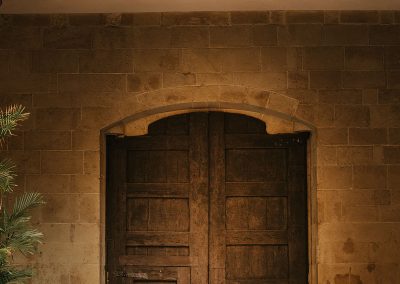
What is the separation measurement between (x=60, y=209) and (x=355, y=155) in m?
2.32

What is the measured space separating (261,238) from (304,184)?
55 cm

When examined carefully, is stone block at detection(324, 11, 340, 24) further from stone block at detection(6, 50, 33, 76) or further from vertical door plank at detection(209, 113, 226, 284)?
stone block at detection(6, 50, 33, 76)

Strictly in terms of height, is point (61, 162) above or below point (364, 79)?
below

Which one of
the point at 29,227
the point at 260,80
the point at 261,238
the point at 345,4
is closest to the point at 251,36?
the point at 260,80

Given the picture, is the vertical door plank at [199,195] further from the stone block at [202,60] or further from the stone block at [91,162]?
the stone block at [91,162]

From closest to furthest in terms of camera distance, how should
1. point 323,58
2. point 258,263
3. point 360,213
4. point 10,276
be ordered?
point 10,276, point 360,213, point 323,58, point 258,263

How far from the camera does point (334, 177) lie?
557 centimetres

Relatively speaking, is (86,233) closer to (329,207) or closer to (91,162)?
(91,162)

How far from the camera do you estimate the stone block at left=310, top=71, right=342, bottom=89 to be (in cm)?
563

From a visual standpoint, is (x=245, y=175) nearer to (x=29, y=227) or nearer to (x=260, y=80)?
(x=260, y=80)

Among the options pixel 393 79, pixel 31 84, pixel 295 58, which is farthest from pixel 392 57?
pixel 31 84

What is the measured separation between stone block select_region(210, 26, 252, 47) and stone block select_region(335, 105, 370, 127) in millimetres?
886

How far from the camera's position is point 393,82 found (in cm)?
563

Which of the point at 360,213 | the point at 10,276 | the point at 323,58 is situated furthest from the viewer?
the point at 323,58
